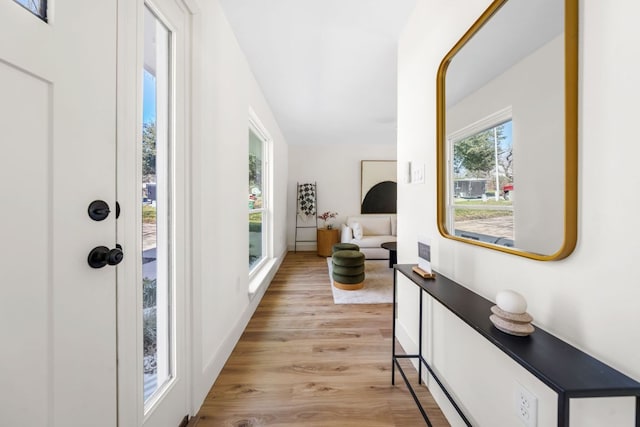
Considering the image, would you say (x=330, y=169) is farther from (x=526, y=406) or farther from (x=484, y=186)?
(x=526, y=406)

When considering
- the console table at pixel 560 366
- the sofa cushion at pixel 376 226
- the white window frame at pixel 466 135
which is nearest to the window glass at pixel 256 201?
the white window frame at pixel 466 135

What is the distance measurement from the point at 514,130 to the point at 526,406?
36.5 inches

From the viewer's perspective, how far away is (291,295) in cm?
285

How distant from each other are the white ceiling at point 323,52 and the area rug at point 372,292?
2.37 metres

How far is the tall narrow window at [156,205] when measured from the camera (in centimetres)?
98

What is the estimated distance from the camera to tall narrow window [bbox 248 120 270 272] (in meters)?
2.82

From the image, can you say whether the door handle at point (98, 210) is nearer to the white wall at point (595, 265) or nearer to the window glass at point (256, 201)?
the white wall at point (595, 265)

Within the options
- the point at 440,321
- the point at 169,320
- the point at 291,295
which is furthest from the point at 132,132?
the point at 291,295

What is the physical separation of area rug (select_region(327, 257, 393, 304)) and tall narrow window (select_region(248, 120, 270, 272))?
109 centimetres

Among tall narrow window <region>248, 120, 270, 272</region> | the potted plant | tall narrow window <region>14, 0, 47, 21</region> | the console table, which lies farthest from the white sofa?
tall narrow window <region>14, 0, 47, 21</region>

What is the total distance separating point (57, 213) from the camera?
24.5 inches

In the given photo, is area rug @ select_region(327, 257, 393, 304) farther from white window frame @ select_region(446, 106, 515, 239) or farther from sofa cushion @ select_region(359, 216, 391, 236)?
white window frame @ select_region(446, 106, 515, 239)

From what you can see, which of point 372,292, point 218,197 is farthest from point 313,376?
point 372,292

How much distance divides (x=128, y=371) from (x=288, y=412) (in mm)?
828
